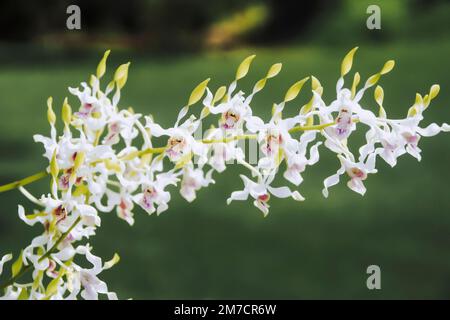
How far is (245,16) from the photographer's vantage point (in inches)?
218

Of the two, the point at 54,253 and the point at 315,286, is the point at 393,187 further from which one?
the point at 54,253

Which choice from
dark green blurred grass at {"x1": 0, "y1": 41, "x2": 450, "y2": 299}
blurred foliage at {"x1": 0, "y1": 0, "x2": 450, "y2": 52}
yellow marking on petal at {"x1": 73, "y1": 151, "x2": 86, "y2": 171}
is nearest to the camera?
yellow marking on petal at {"x1": 73, "y1": 151, "x2": 86, "y2": 171}

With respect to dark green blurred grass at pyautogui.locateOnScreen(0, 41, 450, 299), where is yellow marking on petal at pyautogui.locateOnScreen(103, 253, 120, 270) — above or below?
below

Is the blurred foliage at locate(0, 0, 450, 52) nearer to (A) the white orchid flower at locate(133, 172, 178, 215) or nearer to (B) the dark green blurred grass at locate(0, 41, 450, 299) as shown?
(B) the dark green blurred grass at locate(0, 41, 450, 299)

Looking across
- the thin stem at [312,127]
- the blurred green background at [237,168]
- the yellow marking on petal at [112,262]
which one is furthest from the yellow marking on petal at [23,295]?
the blurred green background at [237,168]

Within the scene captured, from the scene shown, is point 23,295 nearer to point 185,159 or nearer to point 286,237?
point 185,159

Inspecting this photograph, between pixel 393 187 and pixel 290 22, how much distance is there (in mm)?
2524

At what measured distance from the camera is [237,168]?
10.4ft

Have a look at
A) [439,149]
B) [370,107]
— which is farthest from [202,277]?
[370,107]

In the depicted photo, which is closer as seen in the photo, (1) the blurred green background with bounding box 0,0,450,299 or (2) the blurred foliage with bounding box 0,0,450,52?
(1) the blurred green background with bounding box 0,0,450,299

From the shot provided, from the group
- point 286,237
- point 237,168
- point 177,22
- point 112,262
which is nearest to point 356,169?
point 112,262

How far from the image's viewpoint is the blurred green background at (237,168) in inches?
95.2

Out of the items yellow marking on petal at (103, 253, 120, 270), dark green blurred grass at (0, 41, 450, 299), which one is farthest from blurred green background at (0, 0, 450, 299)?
yellow marking on petal at (103, 253, 120, 270)

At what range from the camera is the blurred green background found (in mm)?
2418
